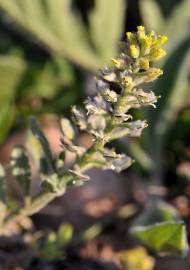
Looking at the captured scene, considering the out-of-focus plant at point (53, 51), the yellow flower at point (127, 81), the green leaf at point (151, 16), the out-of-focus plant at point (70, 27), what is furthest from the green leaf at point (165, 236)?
the green leaf at point (151, 16)

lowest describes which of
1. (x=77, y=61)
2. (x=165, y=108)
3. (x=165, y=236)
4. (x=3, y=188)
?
(x=165, y=236)

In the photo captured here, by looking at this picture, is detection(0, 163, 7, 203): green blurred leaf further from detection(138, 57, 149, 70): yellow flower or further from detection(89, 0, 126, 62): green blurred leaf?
detection(89, 0, 126, 62): green blurred leaf

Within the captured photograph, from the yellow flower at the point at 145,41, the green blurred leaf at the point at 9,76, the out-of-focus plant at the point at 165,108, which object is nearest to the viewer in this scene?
the yellow flower at the point at 145,41

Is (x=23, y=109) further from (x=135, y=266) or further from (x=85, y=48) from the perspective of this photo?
(x=135, y=266)

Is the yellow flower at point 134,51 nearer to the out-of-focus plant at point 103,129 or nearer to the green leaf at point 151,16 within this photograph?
the out-of-focus plant at point 103,129

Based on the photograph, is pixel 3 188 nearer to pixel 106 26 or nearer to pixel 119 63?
pixel 119 63

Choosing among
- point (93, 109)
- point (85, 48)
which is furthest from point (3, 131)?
point (93, 109)

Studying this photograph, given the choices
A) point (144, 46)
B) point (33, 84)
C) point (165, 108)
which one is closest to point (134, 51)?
point (144, 46)
